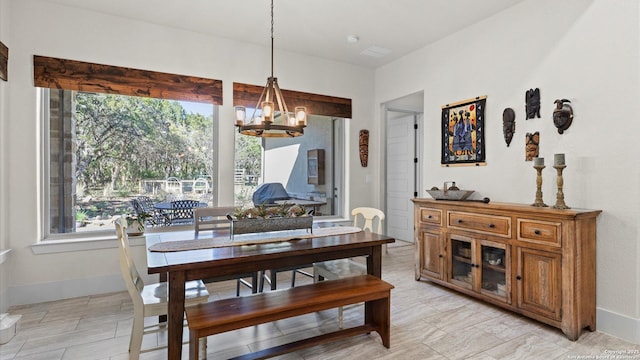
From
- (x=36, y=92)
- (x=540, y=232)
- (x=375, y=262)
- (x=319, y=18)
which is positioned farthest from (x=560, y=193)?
(x=36, y=92)

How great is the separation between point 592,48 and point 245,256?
3247mm

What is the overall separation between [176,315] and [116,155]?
8.37 feet

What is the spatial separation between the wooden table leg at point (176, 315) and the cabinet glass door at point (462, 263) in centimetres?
268

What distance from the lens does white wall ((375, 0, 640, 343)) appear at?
2543mm

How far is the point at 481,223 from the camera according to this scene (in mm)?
3170

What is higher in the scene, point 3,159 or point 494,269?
point 3,159

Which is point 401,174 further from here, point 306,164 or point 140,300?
point 140,300

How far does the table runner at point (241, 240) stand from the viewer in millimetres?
2281

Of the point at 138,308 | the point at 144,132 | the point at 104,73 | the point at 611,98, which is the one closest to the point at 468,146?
the point at 611,98

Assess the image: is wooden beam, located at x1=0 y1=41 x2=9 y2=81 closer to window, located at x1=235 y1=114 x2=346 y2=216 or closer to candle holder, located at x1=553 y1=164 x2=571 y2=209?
window, located at x1=235 y1=114 x2=346 y2=216

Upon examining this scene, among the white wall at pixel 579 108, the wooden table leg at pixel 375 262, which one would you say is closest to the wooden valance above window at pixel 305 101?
the white wall at pixel 579 108

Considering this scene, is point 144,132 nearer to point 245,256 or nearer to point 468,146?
point 245,256

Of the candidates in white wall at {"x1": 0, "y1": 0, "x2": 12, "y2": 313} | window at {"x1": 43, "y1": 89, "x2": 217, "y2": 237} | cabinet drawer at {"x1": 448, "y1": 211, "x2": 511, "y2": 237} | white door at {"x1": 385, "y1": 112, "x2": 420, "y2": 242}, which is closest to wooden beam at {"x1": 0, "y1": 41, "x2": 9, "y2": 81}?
white wall at {"x1": 0, "y1": 0, "x2": 12, "y2": 313}

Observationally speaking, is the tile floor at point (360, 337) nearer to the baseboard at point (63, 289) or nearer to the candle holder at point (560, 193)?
the baseboard at point (63, 289)
